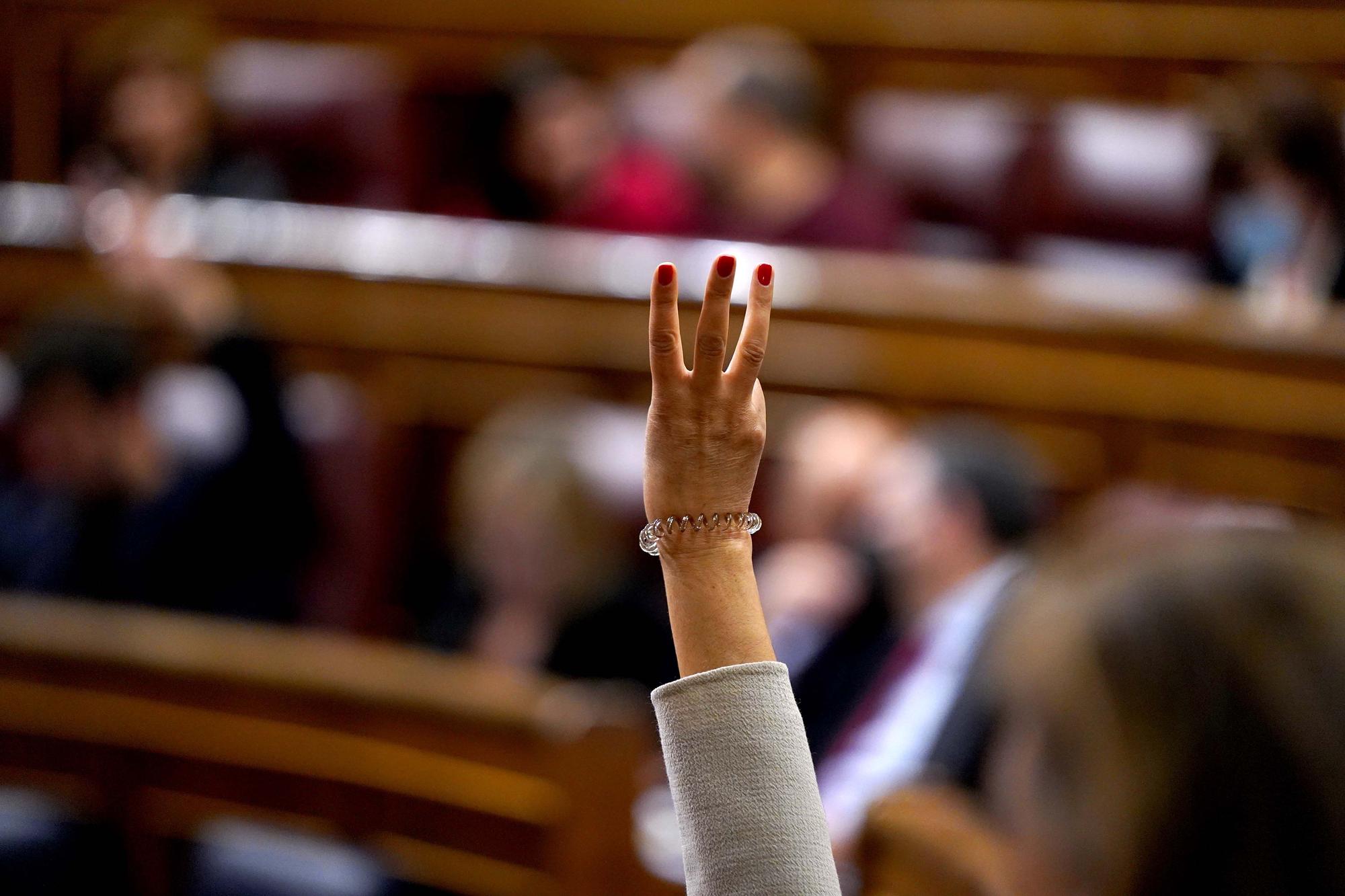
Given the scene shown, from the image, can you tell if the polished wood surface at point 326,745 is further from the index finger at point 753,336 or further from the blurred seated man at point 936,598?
the index finger at point 753,336

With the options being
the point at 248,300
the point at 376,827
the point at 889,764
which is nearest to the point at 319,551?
the point at 248,300

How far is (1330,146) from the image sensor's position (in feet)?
3.89

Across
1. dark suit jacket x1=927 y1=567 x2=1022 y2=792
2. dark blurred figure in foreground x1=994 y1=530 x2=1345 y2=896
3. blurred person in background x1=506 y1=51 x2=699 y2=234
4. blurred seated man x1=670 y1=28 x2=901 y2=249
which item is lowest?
dark blurred figure in foreground x1=994 y1=530 x2=1345 y2=896

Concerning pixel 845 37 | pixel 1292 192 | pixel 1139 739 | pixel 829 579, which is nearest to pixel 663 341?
pixel 1139 739

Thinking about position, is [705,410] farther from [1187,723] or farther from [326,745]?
[326,745]

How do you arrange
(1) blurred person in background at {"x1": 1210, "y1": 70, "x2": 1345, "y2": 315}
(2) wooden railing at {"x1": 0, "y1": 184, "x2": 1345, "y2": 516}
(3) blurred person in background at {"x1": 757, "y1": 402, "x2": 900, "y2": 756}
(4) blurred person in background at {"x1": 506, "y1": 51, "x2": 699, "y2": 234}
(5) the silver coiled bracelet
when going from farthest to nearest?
(4) blurred person in background at {"x1": 506, "y1": 51, "x2": 699, "y2": 234} → (1) blurred person in background at {"x1": 1210, "y1": 70, "x2": 1345, "y2": 315} → (2) wooden railing at {"x1": 0, "y1": 184, "x2": 1345, "y2": 516} → (3) blurred person in background at {"x1": 757, "y1": 402, "x2": 900, "y2": 756} → (5) the silver coiled bracelet

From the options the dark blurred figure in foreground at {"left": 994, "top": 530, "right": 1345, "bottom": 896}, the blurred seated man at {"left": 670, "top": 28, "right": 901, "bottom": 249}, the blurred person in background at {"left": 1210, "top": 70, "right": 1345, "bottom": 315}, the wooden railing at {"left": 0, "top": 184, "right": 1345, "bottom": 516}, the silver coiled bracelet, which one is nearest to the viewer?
the dark blurred figure in foreground at {"left": 994, "top": 530, "right": 1345, "bottom": 896}

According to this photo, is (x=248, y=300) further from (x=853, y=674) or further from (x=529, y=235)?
(x=853, y=674)

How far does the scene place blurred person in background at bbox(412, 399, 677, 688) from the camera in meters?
0.97

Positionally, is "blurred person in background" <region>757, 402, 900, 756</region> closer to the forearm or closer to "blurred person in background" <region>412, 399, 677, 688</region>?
"blurred person in background" <region>412, 399, 677, 688</region>

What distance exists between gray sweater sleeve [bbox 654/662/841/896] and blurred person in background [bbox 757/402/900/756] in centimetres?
55

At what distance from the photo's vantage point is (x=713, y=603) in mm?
347

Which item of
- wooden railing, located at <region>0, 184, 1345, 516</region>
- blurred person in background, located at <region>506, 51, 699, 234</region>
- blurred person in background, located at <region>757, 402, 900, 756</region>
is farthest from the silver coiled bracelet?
blurred person in background, located at <region>506, 51, 699, 234</region>

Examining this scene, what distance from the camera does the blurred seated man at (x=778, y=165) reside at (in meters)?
1.31
